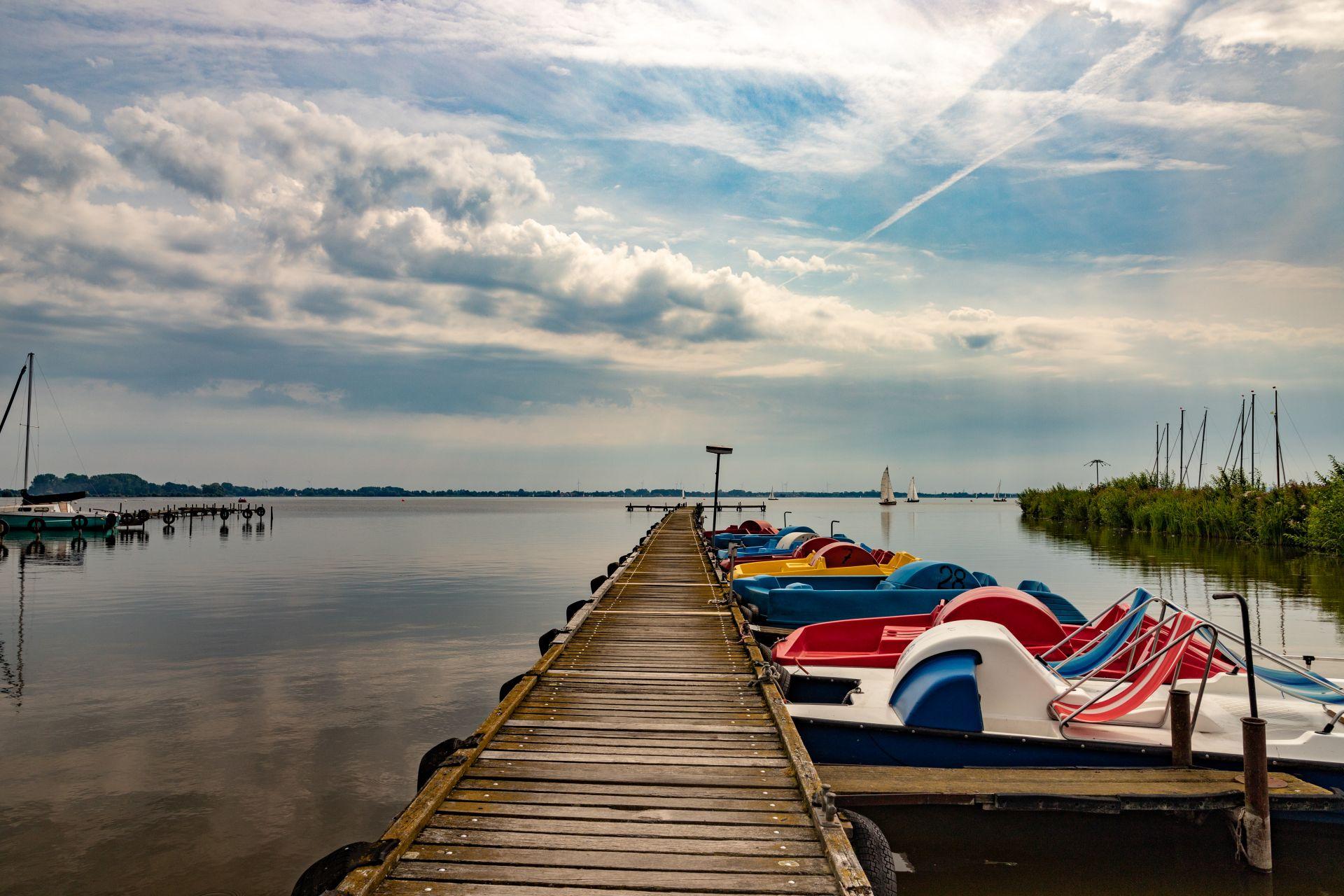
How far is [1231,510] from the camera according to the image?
43.4 metres

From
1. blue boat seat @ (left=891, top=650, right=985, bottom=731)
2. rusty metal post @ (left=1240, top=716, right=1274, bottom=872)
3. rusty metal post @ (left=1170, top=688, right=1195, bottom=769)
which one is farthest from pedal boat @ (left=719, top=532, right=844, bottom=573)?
rusty metal post @ (left=1240, top=716, right=1274, bottom=872)

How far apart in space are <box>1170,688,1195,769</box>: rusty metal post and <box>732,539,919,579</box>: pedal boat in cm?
1009

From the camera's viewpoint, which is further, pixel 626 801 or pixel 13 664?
pixel 13 664

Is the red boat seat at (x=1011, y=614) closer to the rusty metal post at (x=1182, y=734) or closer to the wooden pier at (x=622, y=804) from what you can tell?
the wooden pier at (x=622, y=804)

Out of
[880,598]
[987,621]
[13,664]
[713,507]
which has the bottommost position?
[13,664]

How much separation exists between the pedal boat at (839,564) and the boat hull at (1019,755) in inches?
396

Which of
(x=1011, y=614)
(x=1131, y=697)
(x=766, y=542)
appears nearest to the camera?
(x=1131, y=697)

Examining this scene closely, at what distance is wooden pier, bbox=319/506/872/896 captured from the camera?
429 cm

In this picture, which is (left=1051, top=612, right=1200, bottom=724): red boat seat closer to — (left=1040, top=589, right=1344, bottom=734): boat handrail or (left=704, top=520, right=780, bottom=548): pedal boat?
(left=1040, top=589, right=1344, bottom=734): boat handrail

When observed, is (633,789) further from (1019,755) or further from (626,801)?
(1019,755)

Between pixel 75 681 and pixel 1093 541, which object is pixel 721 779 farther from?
pixel 1093 541

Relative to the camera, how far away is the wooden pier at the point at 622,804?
4.29 m

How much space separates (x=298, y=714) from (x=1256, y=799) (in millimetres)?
11274

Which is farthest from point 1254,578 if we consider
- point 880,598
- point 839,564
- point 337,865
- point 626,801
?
point 337,865
